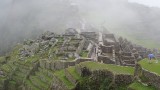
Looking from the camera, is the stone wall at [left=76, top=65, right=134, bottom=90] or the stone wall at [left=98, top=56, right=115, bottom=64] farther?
the stone wall at [left=98, top=56, right=115, bottom=64]

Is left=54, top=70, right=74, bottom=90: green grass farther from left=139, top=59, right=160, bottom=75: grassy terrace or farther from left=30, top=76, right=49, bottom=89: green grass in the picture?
left=30, top=76, right=49, bottom=89: green grass

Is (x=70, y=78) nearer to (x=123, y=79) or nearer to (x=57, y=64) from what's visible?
(x=123, y=79)

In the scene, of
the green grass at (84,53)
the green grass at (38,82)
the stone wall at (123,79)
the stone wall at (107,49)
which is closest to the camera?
the stone wall at (123,79)

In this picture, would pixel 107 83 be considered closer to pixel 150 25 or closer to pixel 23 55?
pixel 23 55

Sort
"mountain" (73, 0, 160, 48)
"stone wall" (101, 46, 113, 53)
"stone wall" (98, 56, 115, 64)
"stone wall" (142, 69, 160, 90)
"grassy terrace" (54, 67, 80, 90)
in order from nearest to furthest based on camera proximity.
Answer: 1. "stone wall" (142, 69, 160, 90)
2. "grassy terrace" (54, 67, 80, 90)
3. "stone wall" (98, 56, 115, 64)
4. "stone wall" (101, 46, 113, 53)
5. "mountain" (73, 0, 160, 48)

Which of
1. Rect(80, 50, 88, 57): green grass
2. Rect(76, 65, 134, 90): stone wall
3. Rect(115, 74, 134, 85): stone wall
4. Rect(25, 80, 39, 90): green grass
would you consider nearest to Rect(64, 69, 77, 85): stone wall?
Rect(76, 65, 134, 90): stone wall

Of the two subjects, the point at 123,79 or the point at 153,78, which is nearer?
the point at 153,78

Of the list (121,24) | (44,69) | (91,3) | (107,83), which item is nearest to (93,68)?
(107,83)

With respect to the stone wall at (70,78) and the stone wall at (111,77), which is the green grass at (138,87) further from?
the stone wall at (70,78)

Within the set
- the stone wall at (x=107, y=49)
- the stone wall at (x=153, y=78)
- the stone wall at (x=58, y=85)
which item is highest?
the stone wall at (x=153, y=78)

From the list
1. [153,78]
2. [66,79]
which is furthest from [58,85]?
[153,78]

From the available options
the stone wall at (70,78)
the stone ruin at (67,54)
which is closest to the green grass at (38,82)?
the stone ruin at (67,54)

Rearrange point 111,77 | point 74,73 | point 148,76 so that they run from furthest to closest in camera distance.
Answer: point 74,73 < point 111,77 < point 148,76
